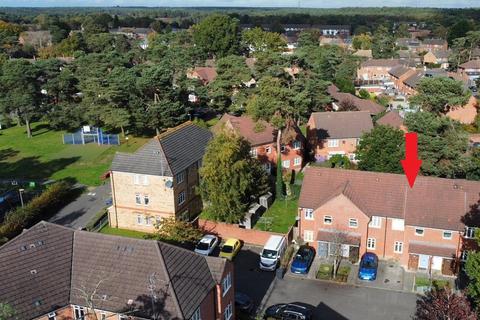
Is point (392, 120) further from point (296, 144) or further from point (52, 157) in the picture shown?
point (52, 157)

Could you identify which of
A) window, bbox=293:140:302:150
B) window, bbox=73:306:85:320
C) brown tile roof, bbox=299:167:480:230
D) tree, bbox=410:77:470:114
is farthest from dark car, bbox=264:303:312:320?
tree, bbox=410:77:470:114

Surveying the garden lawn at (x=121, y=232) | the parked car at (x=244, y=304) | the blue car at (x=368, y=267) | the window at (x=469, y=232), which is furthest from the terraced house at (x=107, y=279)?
the window at (x=469, y=232)

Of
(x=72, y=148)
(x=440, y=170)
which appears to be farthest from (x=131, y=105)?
(x=440, y=170)

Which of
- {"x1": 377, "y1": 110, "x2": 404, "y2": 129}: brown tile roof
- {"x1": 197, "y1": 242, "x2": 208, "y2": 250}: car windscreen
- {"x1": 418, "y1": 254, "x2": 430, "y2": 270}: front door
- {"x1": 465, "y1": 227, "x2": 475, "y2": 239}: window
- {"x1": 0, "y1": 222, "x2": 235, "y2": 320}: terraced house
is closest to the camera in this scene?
{"x1": 0, "y1": 222, "x2": 235, "y2": 320}: terraced house

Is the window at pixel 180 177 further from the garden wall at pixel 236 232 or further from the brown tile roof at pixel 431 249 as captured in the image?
the brown tile roof at pixel 431 249

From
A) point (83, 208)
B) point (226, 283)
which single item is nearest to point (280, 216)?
point (226, 283)

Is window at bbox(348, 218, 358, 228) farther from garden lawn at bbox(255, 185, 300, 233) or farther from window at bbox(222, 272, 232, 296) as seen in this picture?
window at bbox(222, 272, 232, 296)
